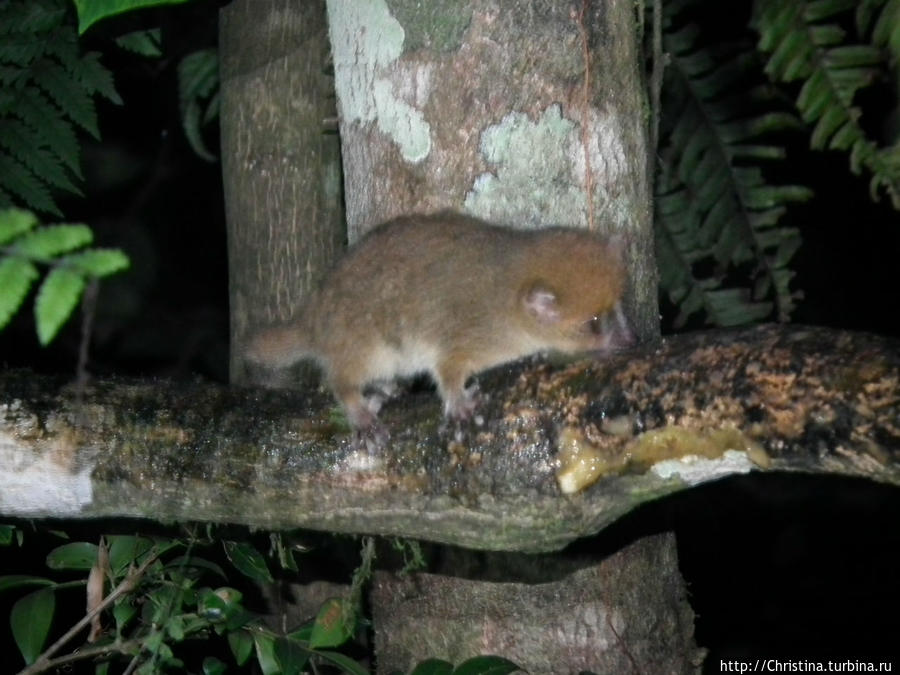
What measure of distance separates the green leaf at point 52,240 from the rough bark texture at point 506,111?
5.66 feet

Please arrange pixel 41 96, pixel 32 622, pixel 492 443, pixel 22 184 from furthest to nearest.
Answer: pixel 41 96 < pixel 22 184 < pixel 32 622 < pixel 492 443

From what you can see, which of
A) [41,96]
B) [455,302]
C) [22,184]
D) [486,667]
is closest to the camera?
[486,667]

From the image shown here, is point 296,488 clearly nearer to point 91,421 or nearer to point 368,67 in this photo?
point 91,421

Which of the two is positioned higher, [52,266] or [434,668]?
[52,266]

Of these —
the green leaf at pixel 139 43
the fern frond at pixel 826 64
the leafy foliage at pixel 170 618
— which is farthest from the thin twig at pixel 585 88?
the green leaf at pixel 139 43

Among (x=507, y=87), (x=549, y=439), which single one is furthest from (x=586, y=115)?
(x=549, y=439)

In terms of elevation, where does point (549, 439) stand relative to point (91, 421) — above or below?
below

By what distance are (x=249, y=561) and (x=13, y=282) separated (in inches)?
A: 70.8

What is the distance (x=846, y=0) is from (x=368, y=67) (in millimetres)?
1797

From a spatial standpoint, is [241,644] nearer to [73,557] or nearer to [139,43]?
[73,557]

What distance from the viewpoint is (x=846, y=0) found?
381cm

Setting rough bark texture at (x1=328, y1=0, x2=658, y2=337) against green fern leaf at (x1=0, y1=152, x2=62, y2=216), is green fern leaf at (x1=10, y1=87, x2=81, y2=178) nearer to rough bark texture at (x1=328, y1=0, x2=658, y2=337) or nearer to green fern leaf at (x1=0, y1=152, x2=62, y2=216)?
green fern leaf at (x1=0, y1=152, x2=62, y2=216)

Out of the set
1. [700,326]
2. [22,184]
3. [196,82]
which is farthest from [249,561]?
[700,326]

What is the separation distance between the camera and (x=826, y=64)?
383cm
